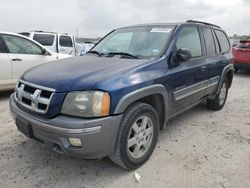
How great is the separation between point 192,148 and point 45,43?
10470 millimetres

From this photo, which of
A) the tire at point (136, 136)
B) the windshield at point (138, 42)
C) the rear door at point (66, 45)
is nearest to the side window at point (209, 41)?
the windshield at point (138, 42)

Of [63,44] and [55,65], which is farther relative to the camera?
[63,44]

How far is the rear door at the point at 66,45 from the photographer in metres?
12.7

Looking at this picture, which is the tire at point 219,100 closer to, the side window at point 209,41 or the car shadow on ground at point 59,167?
the side window at point 209,41

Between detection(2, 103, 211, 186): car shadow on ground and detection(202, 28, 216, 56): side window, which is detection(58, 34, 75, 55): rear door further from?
detection(2, 103, 211, 186): car shadow on ground

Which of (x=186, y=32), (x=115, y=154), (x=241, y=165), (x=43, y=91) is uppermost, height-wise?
(x=186, y=32)

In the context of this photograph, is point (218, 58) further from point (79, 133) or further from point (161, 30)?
point (79, 133)

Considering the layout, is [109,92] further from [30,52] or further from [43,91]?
[30,52]

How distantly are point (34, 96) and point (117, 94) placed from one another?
873mm

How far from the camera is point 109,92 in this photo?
2473 mm

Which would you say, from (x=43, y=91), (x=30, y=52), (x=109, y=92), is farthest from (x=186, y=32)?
(x=30, y=52)

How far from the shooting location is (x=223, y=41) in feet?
17.4

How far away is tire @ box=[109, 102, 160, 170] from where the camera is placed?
269 cm

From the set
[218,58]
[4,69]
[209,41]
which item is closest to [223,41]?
[218,58]
